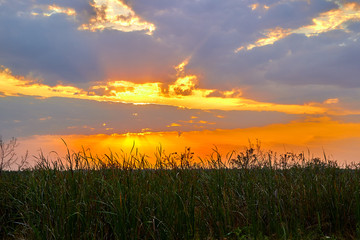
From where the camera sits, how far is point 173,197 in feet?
20.3

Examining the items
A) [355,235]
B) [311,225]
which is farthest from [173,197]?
[355,235]

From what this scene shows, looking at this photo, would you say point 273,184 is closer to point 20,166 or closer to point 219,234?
point 219,234

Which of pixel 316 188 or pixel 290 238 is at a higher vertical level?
pixel 316 188

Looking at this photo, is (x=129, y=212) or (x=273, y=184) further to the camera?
(x=273, y=184)

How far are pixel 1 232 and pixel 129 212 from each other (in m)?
4.52

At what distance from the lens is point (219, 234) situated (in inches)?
242

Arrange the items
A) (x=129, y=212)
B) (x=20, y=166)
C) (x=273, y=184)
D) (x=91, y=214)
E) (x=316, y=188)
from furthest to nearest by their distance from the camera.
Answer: (x=20, y=166)
(x=273, y=184)
(x=316, y=188)
(x=91, y=214)
(x=129, y=212)

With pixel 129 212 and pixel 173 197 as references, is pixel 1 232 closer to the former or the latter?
pixel 129 212

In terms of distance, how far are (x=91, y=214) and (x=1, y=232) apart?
366 centimetres

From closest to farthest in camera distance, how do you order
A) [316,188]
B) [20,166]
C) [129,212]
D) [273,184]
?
[129,212], [316,188], [273,184], [20,166]

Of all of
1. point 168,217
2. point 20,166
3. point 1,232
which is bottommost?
point 1,232

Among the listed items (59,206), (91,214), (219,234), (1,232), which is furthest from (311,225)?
(1,232)

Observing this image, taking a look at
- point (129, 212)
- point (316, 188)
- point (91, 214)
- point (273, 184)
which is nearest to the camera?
point (129, 212)

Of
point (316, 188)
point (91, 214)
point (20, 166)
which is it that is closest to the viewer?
point (91, 214)
